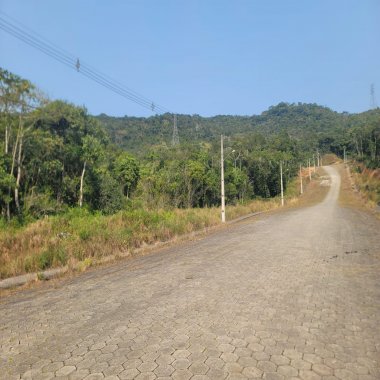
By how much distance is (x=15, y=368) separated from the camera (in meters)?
4.30

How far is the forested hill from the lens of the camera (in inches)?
4409

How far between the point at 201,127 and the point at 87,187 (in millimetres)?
82227

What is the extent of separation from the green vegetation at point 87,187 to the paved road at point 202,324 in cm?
397

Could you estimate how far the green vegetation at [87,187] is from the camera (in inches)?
519

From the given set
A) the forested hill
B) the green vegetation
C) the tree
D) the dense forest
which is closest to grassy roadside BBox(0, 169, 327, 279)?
the green vegetation

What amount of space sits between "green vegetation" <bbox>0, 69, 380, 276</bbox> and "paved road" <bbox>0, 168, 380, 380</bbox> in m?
3.97

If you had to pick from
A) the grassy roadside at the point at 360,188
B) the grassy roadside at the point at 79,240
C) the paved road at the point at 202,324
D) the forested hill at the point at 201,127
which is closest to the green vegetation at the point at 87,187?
the grassy roadside at the point at 79,240

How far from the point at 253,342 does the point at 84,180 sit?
4639 centimetres

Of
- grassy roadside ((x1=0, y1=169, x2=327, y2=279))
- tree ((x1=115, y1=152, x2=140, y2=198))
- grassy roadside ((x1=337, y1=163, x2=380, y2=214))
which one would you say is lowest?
grassy roadside ((x1=337, y1=163, x2=380, y2=214))

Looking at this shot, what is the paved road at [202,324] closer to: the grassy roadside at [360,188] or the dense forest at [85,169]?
the dense forest at [85,169]

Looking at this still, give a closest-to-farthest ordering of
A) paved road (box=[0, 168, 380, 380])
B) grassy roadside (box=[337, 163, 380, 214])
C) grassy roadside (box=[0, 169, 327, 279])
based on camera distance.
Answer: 1. paved road (box=[0, 168, 380, 380])
2. grassy roadside (box=[0, 169, 327, 279])
3. grassy roadside (box=[337, 163, 380, 214])

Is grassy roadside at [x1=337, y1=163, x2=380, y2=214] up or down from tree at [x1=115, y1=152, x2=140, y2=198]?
down

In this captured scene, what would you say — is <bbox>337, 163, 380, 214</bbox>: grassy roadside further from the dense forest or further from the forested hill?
the forested hill

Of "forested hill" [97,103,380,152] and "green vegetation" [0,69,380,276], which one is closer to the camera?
"green vegetation" [0,69,380,276]
